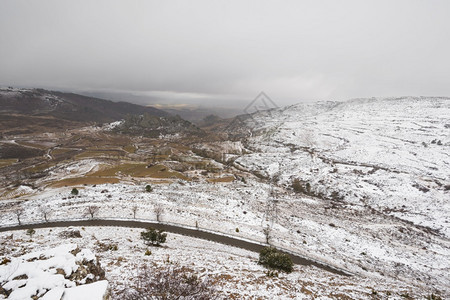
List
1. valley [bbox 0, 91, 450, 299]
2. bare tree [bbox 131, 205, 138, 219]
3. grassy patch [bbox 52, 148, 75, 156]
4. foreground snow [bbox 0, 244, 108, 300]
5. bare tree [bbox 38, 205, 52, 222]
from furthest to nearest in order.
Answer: grassy patch [bbox 52, 148, 75, 156] < bare tree [bbox 131, 205, 138, 219] < bare tree [bbox 38, 205, 52, 222] < valley [bbox 0, 91, 450, 299] < foreground snow [bbox 0, 244, 108, 300]

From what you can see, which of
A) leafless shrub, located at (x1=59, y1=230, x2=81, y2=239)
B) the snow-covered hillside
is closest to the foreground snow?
leafless shrub, located at (x1=59, y1=230, x2=81, y2=239)

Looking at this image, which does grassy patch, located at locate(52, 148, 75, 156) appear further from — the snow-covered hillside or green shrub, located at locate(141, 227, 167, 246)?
green shrub, located at locate(141, 227, 167, 246)

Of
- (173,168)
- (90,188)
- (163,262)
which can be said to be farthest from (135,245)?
(173,168)

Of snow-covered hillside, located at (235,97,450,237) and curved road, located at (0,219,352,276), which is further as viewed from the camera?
snow-covered hillside, located at (235,97,450,237)

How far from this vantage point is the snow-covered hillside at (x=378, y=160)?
58.6 meters

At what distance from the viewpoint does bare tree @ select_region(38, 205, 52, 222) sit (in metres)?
36.8

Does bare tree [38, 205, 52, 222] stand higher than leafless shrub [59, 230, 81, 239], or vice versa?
leafless shrub [59, 230, 81, 239]

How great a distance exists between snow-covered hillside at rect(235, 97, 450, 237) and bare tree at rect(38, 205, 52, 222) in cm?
7311

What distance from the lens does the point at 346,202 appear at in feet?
200

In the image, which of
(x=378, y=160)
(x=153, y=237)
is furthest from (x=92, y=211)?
(x=378, y=160)

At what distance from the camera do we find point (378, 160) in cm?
9775


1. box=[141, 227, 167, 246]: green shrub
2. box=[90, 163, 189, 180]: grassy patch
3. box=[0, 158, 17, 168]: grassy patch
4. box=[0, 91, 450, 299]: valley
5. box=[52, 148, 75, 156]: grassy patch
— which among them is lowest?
box=[0, 158, 17, 168]: grassy patch

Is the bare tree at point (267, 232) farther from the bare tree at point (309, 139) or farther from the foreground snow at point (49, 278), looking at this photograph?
the bare tree at point (309, 139)

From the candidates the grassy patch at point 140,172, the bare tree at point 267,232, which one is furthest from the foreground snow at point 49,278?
the grassy patch at point 140,172
